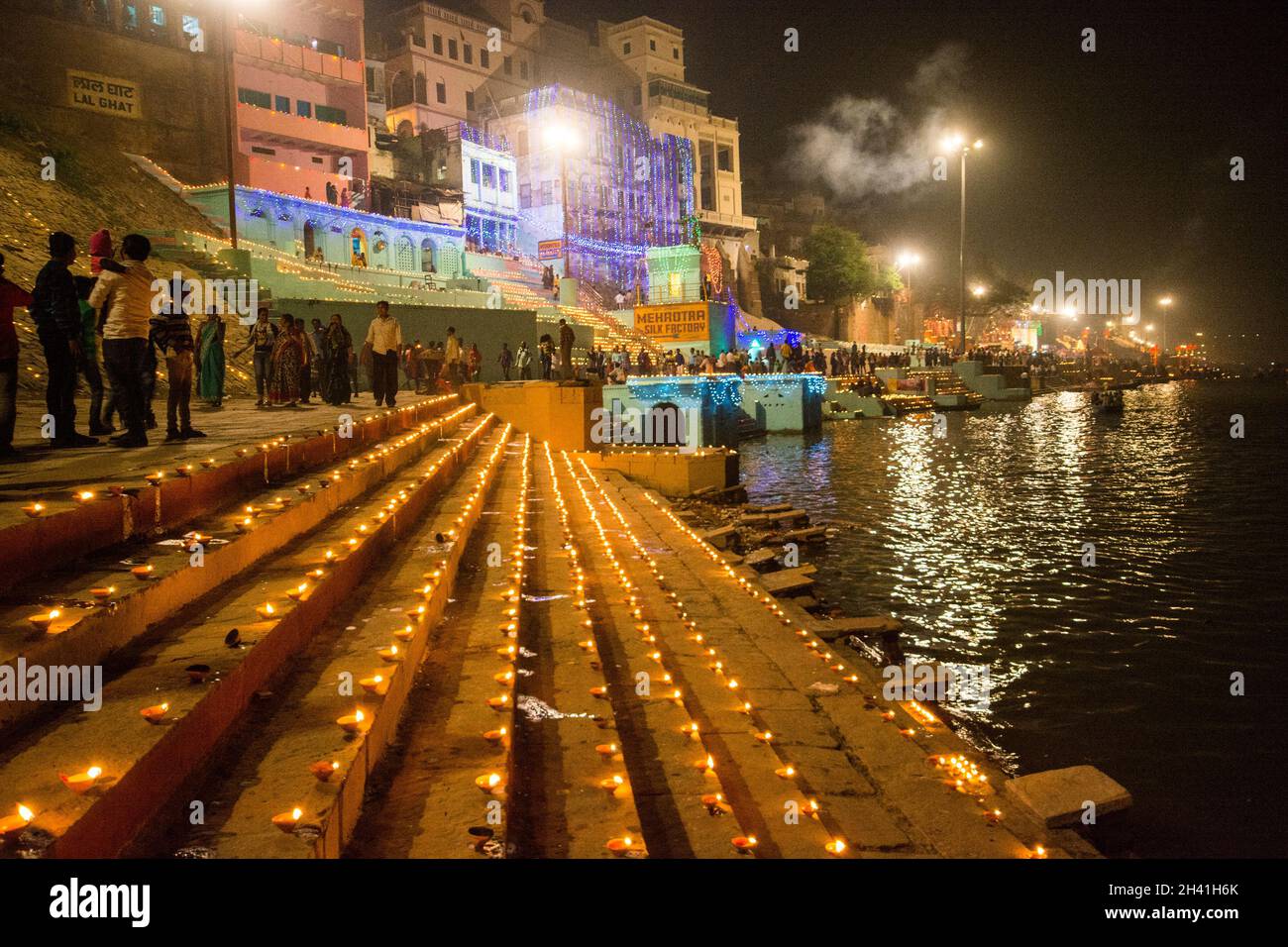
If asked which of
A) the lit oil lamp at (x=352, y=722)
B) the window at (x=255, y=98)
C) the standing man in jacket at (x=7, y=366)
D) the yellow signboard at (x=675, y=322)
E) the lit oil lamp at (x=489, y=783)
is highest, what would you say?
the window at (x=255, y=98)

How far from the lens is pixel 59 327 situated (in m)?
6.75

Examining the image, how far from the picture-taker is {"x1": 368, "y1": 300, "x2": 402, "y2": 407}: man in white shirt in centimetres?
1345

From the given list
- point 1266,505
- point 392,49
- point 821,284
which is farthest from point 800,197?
point 1266,505

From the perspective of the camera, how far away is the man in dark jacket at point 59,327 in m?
6.64

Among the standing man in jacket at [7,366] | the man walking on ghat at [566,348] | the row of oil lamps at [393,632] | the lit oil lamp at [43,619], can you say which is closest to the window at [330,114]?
the man walking on ghat at [566,348]

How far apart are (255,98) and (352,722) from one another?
38840mm

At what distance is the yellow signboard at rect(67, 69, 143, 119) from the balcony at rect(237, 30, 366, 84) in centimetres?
793

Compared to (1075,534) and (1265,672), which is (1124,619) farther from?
(1075,534)

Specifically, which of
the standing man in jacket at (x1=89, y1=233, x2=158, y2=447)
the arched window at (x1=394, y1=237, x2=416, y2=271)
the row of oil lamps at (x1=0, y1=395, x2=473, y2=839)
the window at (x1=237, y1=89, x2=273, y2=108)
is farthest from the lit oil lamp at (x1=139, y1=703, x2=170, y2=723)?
the window at (x1=237, y1=89, x2=273, y2=108)

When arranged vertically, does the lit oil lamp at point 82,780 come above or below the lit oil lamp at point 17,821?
above

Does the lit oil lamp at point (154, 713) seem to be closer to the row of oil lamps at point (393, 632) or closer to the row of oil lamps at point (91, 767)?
the row of oil lamps at point (91, 767)

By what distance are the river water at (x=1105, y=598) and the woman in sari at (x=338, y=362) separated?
8256mm

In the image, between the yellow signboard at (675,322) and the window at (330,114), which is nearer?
the window at (330,114)
